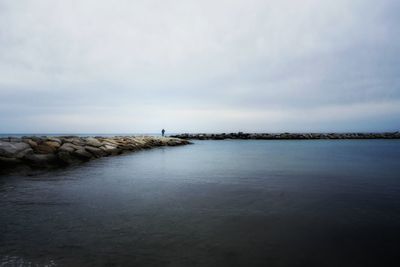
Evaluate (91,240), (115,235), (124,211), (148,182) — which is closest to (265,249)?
(115,235)

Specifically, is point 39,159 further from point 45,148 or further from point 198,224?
point 198,224

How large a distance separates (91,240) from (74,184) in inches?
194

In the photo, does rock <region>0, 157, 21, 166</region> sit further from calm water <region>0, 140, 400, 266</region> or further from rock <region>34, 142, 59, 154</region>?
calm water <region>0, 140, 400, 266</region>

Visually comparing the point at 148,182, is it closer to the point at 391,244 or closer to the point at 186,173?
the point at 186,173

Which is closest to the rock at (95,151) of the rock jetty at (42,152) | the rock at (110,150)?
the rock jetty at (42,152)

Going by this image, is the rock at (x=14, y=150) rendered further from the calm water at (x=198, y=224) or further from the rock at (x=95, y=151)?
the calm water at (x=198, y=224)

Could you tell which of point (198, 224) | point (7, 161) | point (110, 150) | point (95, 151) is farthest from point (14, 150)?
point (198, 224)

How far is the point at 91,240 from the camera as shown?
3955 millimetres

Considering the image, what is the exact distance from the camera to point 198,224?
4699 millimetres

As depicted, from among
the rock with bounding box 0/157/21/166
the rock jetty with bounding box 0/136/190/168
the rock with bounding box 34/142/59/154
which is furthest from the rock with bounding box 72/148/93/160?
the rock with bounding box 0/157/21/166

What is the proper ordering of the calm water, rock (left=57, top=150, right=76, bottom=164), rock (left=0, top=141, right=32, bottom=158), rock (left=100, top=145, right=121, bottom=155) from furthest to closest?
rock (left=100, top=145, right=121, bottom=155)
rock (left=57, top=150, right=76, bottom=164)
rock (left=0, top=141, right=32, bottom=158)
the calm water

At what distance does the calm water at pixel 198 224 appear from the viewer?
3.47m

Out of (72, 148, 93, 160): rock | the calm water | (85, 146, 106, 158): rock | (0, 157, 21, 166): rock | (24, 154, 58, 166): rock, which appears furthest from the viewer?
(85, 146, 106, 158): rock

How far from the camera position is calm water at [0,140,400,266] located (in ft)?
11.4
